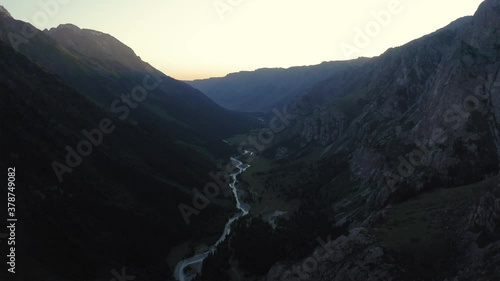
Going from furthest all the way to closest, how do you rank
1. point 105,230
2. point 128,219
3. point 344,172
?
point 344,172, point 128,219, point 105,230

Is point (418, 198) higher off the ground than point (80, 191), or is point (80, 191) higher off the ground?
point (80, 191)

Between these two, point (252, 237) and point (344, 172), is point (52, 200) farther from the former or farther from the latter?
point (344, 172)

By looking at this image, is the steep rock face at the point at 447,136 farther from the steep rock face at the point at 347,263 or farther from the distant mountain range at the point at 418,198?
the steep rock face at the point at 347,263

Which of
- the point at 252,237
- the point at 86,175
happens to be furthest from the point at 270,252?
the point at 86,175

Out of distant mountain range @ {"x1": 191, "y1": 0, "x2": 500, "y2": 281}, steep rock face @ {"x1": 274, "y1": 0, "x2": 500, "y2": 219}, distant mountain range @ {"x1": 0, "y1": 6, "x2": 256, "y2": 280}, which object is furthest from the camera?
distant mountain range @ {"x1": 0, "y1": 6, "x2": 256, "y2": 280}

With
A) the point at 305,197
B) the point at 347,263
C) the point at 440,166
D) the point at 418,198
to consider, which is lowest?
the point at 347,263

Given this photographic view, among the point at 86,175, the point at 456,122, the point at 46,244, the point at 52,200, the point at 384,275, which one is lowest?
the point at 384,275

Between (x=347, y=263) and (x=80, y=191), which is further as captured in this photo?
(x=80, y=191)

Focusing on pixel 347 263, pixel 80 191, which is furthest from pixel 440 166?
pixel 80 191

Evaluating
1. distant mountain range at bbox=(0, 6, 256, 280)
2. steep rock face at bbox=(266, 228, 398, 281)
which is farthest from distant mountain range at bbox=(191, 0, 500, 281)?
distant mountain range at bbox=(0, 6, 256, 280)

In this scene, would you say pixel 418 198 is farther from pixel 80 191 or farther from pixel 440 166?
pixel 80 191

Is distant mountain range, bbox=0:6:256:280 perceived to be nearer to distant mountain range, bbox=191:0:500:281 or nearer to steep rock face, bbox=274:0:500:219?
distant mountain range, bbox=191:0:500:281
